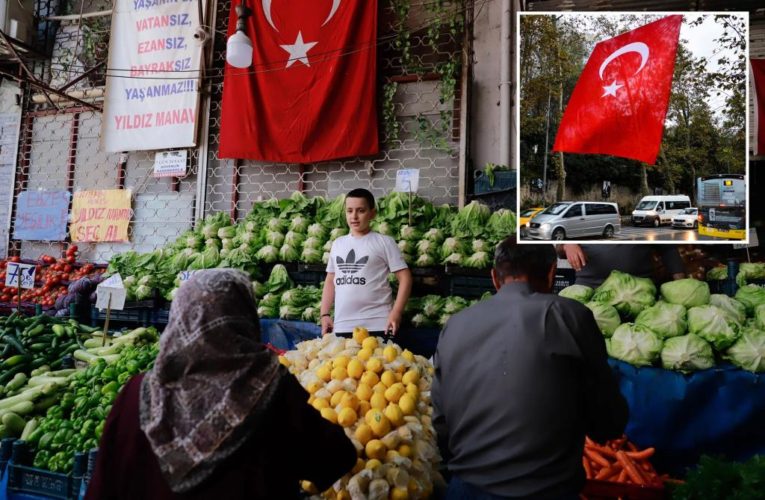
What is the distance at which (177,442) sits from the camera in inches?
51.5

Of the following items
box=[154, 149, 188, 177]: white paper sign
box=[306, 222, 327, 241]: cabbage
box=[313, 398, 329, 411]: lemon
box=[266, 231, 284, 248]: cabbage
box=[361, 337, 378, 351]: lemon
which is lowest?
box=[313, 398, 329, 411]: lemon

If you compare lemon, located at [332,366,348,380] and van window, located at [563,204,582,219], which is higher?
van window, located at [563,204,582,219]

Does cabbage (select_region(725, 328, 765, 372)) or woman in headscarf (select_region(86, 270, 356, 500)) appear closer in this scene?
woman in headscarf (select_region(86, 270, 356, 500))

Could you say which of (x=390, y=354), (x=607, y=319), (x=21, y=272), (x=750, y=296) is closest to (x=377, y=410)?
(x=390, y=354)

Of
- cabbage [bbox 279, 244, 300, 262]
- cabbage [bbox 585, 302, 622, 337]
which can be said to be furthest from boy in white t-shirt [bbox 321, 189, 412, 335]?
cabbage [bbox 279, 244, 300, 262]

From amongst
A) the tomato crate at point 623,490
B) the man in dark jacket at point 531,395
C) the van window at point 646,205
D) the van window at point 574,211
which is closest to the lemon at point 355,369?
the man in dark jacket at point 531,395

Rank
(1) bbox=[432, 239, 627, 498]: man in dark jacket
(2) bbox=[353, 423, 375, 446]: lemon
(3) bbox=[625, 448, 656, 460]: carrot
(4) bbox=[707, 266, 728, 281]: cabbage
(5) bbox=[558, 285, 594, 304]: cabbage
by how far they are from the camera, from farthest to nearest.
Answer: (4) bbox=[707, 266, 728, 281]: cabbage
(5) bbox=[558, 285, 594, 304]: cabbage
(3) bbox=[625, 448, 656, 460]: carrot
(2) bbox=[353, 423, 375, 446]: lemon
(1) bbox=[432, 239, 627, 498]: man in dark jacket

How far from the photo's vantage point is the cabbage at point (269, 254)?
5582mm

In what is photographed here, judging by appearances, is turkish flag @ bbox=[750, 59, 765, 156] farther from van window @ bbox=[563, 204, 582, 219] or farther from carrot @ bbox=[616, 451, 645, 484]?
van window @ bbox=[563, 204, 582, 219]

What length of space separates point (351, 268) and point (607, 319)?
1871 mm

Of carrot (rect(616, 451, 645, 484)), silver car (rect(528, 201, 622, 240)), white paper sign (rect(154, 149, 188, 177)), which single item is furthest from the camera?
white paper sign (rect(154, 149, 188, 177))

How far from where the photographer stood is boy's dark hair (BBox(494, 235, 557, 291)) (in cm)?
192

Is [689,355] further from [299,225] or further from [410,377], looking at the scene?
[299,225]

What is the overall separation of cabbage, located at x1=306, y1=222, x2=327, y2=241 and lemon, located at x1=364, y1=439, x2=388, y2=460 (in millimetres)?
3445
